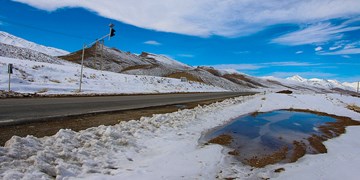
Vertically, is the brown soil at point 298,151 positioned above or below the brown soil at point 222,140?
below

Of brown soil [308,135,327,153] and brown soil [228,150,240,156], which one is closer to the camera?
Answer: brown soil [228,150,240,156]

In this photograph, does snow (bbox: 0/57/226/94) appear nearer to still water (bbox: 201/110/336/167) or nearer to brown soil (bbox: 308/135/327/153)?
still water (bbox: 201/110/336/167)

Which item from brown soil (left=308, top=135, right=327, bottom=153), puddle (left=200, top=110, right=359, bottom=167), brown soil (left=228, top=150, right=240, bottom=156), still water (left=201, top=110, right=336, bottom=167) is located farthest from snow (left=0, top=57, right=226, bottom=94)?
brown soil (left=308, top=135, right=327, bottom=153)

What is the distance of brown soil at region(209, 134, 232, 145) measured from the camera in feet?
28.9

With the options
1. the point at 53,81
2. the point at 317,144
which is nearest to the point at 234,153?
the point at 317,144

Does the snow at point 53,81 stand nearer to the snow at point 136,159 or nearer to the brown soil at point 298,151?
the snow at point 136,159

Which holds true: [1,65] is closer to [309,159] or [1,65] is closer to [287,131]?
[287,131]

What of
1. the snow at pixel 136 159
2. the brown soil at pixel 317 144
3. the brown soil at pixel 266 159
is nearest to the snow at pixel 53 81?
the snow at pixel 136 159

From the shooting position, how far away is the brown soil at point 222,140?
8797 millimetres

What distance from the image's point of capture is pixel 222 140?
916 centimetres

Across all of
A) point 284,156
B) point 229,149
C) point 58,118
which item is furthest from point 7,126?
point 284,156

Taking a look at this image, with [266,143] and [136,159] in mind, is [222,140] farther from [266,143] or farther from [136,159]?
[136,159]

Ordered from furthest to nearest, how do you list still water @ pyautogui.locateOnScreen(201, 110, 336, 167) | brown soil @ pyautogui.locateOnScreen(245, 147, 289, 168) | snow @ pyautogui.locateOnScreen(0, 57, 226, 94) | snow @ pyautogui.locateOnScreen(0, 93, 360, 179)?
snow @ pyautogui.locateOnScreen(0, 57, 226, 94) → still water @ pyautogui.locateOnScreen(201, 110, 336, 167) → brown soil @ pyautogui.locateOnScreen(245, 147, 289, 168) → snow @ pyautogui.locateOnScreen(0, 93, 360, 179)

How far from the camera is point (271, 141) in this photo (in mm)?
9805
